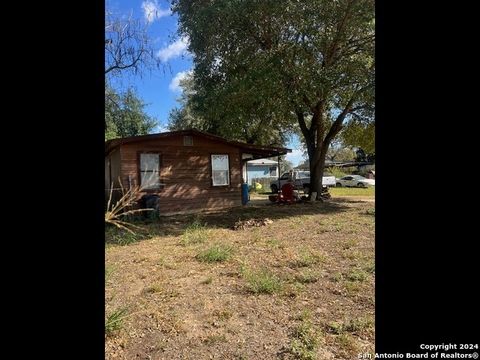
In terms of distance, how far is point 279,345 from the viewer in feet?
9.96

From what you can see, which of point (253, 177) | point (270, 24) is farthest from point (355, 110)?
point (253, 177)

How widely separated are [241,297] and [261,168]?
31.2m

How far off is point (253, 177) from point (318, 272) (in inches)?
1140

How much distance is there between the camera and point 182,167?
1319cm

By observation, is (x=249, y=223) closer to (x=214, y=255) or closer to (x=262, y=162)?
(x=214, y=255)

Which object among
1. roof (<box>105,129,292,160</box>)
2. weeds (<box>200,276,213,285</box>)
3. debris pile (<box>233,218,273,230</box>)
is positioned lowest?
weeds (<box>200,276,213,285</box>)

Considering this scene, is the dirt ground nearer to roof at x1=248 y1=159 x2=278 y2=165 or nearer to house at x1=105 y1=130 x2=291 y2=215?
house at x1=105 y1=130 x2=291 y2=215

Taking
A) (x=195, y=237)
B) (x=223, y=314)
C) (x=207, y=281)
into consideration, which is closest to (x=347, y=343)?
(x=223, y=314)

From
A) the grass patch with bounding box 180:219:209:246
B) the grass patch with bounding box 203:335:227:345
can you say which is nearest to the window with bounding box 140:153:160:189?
the grass patch with bounding box 180:219:209:246

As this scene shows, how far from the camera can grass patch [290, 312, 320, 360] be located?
2832 mm

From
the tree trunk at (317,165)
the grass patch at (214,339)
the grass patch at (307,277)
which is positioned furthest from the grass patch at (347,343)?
the tree trunk at (317,165)

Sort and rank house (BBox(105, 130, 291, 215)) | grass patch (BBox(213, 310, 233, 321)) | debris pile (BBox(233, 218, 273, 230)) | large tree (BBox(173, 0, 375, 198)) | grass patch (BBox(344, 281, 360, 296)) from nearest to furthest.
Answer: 1. grass patch (BBox(213, 310, 233, 321))
2. grass patch (BBox(344, 281, 360, 296))
3. debris pile (BBox(233, 218, 273, 230))
4. large tree (BBox(173, 0, 375, 198))
5. house (BBox(105, 130, 291, 215))
